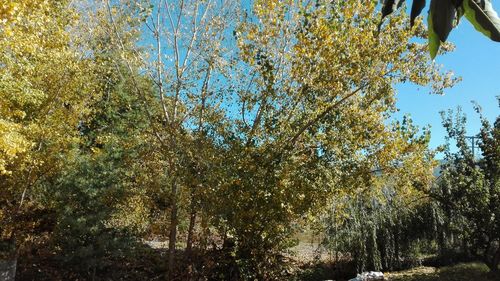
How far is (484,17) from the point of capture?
0.72 m

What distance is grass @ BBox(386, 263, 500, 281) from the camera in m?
9.82

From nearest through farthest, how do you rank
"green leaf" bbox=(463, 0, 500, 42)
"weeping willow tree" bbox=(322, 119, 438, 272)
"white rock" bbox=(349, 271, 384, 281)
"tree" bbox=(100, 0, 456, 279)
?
1. "green leaf" bbox=(463, 0, 500, 42)
2. "tree" bbox=(100, 0, 456, 279)
3. "white rock" bbox=(349, 271, 384, 281)
4. "weeping willow tree" bbox=(322, 119, 438, 272)

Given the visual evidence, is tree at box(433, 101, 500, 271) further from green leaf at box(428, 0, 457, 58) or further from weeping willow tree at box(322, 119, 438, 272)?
green leaf at box(428, 0, 457, 58)

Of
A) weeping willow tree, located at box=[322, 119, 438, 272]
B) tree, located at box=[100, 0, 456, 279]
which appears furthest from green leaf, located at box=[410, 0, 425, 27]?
weeping willow tree, located at box=[322, 119, 438, 272]

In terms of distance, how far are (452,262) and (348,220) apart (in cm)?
330

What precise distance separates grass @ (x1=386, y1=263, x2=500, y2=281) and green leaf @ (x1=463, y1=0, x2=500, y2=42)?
10460 mm

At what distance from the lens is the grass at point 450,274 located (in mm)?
9820

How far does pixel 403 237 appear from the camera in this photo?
12406mm

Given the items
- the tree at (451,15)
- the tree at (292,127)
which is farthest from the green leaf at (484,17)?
the tree at (292,127)

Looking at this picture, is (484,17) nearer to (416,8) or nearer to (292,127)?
(416,8)

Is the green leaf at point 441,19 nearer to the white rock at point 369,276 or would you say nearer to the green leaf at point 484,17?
the green leaf at point 484,17

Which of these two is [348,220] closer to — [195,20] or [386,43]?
[386,43]

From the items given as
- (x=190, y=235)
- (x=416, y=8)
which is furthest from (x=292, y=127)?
(x=416, y=8)

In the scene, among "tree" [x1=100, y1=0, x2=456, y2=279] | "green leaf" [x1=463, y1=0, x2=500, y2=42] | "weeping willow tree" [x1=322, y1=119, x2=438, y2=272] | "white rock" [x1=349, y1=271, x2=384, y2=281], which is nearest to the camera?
"green leaf" [x1=463, y1=0, x2=500, y2=42]
